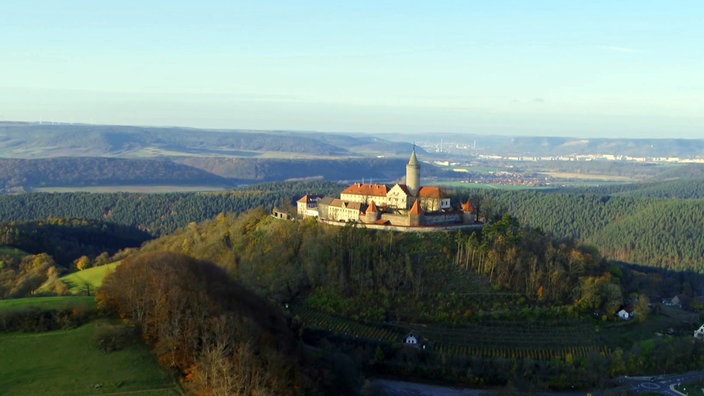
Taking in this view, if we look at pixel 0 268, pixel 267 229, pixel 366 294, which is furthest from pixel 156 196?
pixel 366 294

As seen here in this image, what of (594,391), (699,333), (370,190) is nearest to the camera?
(594,391)

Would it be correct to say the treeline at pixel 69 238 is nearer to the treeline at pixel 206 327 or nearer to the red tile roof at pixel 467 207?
the red tile roof at pixel 467 207

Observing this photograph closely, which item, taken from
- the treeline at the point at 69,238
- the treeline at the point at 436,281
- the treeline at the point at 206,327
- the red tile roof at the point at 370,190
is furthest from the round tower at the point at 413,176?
the treeline at the point at 69,238

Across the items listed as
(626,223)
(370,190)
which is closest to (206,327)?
(370,190)

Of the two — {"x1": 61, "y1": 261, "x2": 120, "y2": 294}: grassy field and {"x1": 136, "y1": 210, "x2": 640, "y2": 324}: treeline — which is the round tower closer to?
{"x1": 136, "y1": 210, "x2": 640, "y2": 324}: treeline

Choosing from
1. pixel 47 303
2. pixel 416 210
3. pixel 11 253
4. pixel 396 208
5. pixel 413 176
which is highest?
pixel 413 176

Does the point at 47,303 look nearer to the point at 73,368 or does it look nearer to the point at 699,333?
the point at 73,368

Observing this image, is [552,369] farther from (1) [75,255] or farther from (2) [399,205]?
(1) [75,255]
